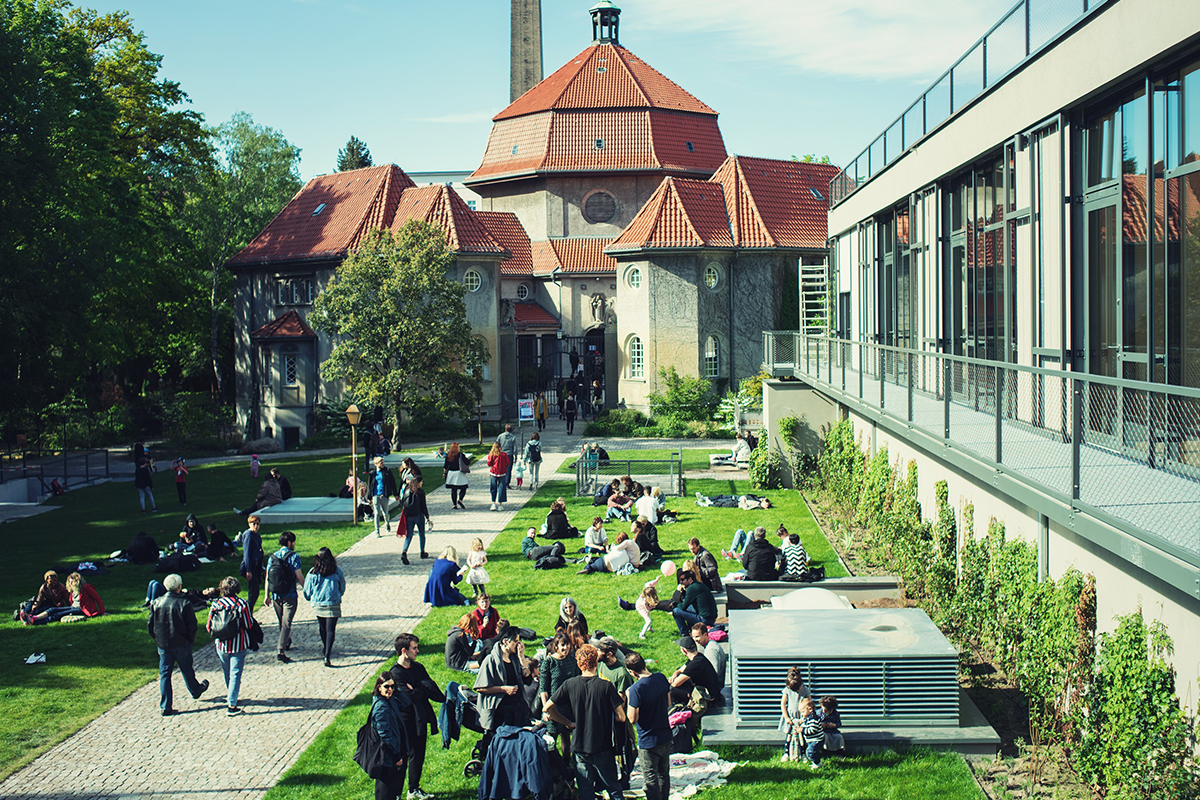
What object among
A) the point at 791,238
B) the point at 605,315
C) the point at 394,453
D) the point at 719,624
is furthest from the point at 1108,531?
the point at 605,315

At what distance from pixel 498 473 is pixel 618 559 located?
278 inches

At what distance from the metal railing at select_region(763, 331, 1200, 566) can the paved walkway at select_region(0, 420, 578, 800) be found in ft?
25.2

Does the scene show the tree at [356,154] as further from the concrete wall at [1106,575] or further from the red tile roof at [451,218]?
the concrete wall at [1106,575]

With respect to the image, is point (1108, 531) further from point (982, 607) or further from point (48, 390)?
point (48, 390)

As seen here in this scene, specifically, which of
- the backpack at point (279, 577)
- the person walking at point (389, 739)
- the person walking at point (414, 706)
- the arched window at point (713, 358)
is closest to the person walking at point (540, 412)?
the arched window at point (713, 358)

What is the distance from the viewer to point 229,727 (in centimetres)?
1195

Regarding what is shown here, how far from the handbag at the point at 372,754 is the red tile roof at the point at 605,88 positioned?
150 ft

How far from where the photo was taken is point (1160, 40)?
977cm

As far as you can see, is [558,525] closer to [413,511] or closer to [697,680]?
[413,511]

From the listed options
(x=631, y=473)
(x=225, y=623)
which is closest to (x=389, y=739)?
(x=225, y=623)

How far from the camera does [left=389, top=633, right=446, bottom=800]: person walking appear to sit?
968 cm

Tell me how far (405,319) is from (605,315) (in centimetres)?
1438

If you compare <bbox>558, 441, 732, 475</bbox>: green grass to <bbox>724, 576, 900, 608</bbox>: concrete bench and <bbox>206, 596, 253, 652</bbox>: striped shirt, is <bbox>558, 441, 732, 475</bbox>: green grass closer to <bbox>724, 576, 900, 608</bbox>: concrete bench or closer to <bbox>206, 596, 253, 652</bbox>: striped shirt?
<bbox>724, 576, 900, 608</bbox>: concrete bench

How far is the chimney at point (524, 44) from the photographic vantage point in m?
76.7
